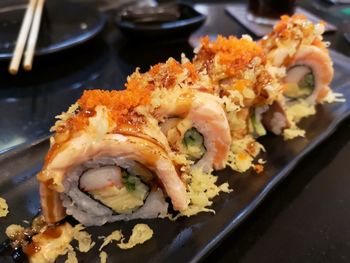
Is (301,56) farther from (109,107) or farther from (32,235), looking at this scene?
(32,235)

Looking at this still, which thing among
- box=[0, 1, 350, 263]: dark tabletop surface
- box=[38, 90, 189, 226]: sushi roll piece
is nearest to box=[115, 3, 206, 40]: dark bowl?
box=[0, 1, 350, 263]: dark tabletop surface

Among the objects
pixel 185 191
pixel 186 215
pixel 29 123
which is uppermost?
pixel 185 191

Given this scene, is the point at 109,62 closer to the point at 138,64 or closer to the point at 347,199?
the point at 138,64

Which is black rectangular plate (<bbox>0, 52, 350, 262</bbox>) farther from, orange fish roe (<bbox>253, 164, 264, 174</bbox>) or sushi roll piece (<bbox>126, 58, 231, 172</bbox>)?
sushi roll piece (<bbox>126, 58, 231, 172</bbox>)

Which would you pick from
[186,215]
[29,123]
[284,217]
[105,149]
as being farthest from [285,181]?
[29,123]

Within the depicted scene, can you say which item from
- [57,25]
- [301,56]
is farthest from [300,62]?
[57,25]
